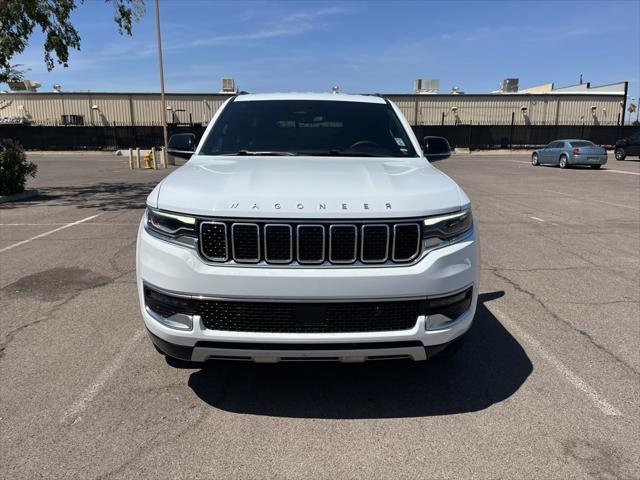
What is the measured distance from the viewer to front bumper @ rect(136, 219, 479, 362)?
2.61 meters

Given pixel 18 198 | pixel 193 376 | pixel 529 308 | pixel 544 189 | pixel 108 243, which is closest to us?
pixel 193 376

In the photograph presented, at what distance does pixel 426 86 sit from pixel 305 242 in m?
53.1

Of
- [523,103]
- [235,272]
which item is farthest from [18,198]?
[523,103]

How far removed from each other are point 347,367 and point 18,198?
12237 millimetres

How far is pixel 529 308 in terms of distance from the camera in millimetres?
4883

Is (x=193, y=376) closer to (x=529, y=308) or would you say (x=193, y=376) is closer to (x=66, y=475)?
(x=66, y=475)

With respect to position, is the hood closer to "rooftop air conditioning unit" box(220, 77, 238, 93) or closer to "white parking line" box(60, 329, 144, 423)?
"white parking line" box(60, 329, 144, 423)

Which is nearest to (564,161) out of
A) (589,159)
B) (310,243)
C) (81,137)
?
(589,159)

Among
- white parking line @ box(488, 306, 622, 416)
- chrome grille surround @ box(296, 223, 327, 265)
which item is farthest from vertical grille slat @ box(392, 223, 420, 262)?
white parking line @ box(488, 306, 622, 416)

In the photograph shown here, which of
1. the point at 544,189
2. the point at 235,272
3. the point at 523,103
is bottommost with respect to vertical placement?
the point at 544,189

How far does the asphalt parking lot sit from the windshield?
67.6 inches

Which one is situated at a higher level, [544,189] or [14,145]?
[14,145]

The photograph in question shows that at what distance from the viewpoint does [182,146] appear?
4.62m

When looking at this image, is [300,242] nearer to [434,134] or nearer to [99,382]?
[99,382]
